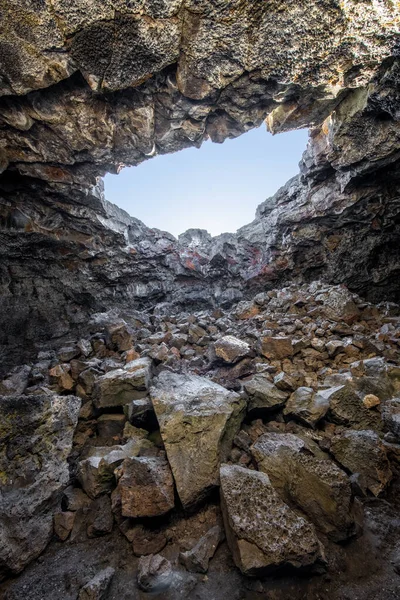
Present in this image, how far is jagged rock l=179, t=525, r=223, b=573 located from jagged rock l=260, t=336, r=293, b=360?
2.95 metres

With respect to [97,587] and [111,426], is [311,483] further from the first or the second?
[111,426]

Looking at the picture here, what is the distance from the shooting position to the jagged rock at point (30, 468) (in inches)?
88.8

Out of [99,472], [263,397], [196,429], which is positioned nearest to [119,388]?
[99,472]

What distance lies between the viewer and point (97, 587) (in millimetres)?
1912

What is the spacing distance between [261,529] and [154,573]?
936 millimetres

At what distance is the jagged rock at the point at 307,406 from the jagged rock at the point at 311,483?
0.48m

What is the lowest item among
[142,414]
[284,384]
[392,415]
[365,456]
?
[365,456]

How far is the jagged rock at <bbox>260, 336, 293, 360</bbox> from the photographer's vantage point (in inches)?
187

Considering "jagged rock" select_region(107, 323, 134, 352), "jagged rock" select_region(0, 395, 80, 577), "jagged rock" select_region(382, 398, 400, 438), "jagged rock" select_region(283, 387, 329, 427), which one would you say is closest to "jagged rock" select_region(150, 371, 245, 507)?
"jagged rock" select_region(283, 387, 329, 427)

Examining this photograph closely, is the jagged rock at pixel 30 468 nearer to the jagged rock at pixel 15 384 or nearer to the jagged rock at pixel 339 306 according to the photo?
the jagged rock at pixel 15 384

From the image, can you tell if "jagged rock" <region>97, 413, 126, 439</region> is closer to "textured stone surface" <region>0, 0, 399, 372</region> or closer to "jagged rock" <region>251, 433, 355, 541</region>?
"jagged rock" <region>251, 433, 355, 541</region>

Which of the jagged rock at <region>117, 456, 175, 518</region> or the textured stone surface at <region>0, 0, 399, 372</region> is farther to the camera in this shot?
the textured stone surface at <region>0, 0, 399, 372</region>

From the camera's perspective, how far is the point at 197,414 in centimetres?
295

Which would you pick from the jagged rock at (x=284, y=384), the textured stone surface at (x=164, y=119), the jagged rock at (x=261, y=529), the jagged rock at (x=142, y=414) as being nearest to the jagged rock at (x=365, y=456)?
the jagged rock at (x=284, y=384)
